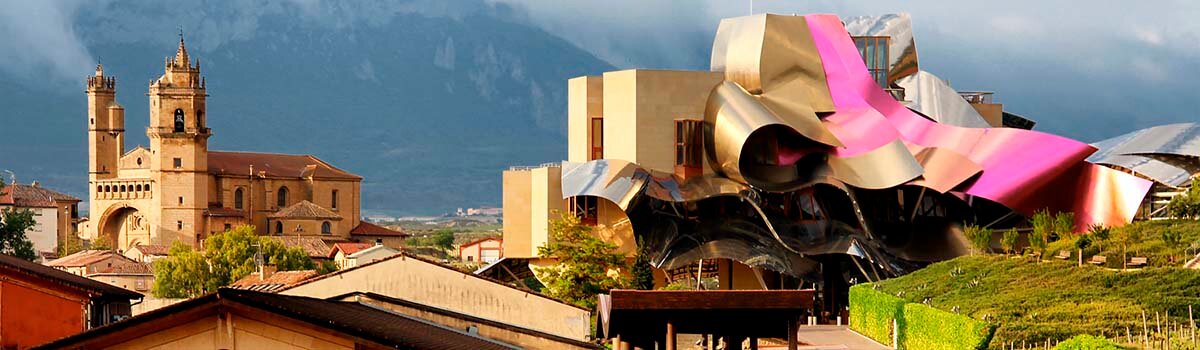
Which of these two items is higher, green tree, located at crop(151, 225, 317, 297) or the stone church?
the stone church

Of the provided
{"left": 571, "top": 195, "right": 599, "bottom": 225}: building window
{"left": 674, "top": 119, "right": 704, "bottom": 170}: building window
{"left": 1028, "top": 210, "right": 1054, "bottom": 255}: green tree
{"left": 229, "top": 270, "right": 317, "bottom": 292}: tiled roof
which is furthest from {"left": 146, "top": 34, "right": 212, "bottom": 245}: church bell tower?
{"left": 1028, "top": 210, "right": 1054, "bottom": 255}: green tree

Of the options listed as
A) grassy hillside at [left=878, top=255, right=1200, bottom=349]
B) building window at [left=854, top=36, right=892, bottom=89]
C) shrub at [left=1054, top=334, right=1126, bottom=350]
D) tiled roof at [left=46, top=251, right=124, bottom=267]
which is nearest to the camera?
shrub at [left=1054, top=334, right=1126, bottom=350]

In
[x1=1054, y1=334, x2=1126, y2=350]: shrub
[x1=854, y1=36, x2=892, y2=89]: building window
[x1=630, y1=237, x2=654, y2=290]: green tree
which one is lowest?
[x1=630, y1=237, x2=654, y2=290]: green tree

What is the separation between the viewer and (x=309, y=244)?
148m

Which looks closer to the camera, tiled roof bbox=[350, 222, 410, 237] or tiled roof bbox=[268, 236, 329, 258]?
tiled roof bbox=[268, 236, 329, 258]

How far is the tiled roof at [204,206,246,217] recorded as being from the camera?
163500mm

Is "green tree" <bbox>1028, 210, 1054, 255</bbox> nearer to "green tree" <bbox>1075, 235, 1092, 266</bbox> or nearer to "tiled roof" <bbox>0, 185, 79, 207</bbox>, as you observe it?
"green tree" <bbox>1075, 235, 1092, 266</bbox>

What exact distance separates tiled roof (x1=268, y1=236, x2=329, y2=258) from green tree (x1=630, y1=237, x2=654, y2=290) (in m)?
71.1

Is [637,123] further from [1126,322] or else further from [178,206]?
[178,206]

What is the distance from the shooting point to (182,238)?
526ft

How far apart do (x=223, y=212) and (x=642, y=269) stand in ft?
334

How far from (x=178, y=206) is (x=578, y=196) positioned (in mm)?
96565

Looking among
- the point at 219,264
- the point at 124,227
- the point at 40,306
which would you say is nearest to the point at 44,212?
the point at 124,227

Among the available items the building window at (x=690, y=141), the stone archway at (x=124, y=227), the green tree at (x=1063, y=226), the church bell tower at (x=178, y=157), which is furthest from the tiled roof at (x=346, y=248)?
the green tree at (x=1063, y=226)
